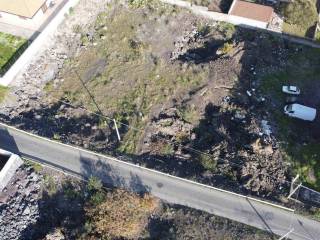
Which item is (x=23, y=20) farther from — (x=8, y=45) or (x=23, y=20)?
(x=8, y=45)

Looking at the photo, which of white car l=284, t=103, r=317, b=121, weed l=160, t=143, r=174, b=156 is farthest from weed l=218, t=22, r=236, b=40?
weed l=160, t=143, r=174, b=156

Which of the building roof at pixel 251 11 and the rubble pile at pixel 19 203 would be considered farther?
the building roof at pixel 251 11

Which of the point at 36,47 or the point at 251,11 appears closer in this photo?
the point at 36,47

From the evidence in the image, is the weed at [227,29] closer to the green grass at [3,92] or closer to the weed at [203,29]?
the weed at [203,29]

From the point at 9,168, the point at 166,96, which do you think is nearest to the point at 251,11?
the point at 166,96

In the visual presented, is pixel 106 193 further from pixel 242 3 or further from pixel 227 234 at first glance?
pixel 242 3

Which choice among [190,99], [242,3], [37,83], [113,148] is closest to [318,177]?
[190,99]

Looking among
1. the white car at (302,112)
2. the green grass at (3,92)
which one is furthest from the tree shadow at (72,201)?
the white car at (302,112)
